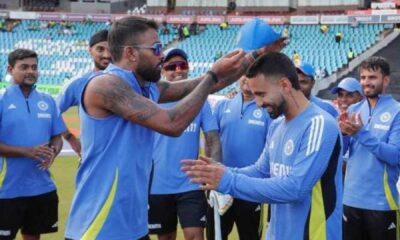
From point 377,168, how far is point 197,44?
34143 millimetres

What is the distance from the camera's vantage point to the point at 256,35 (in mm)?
3646

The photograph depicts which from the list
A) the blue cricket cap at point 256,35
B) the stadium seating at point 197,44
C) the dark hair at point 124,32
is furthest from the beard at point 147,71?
the stadium seating at point 197,44

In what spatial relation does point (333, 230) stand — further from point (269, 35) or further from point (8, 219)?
point (8, 219)

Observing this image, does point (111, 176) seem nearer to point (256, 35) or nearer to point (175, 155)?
point (256, 35)

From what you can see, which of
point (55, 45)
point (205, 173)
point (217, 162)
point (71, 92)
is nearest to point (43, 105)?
point (71, 92)

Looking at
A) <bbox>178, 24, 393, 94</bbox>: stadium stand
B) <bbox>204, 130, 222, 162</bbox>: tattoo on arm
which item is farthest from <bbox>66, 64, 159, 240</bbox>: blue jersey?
<bbox>178, 24, 393, 94</bbox>: stadium stand

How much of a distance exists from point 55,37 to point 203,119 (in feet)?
130

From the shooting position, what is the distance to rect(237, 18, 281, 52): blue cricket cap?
361 centimetres

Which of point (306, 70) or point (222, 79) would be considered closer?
point (222, 79)

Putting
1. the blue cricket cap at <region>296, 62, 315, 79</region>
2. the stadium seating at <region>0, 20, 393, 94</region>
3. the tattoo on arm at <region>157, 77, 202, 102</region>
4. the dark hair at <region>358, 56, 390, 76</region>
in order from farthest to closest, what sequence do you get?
1. the stadium seating at <region>0, 20, 393, 94</region>
2. the blue cricket cap at <region>296, 62, 315, 79</region>
3. the dark hair at <region>358, 56, 390, 76</region>
4. the tattoo on arm at <region>157, 77, 202, 102</region>

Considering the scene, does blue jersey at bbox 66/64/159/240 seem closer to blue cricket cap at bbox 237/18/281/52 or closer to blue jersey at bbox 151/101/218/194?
blue cricket cap at bbox 237/18/281/52

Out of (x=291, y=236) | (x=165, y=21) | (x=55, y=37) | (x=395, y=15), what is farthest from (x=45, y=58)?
(x=291, y=236)

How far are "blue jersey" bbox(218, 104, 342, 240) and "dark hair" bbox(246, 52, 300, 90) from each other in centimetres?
22

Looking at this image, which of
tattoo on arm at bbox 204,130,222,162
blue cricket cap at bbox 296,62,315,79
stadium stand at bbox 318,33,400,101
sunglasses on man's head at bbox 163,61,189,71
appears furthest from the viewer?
stadium stand at bbox 318,33,400,101
